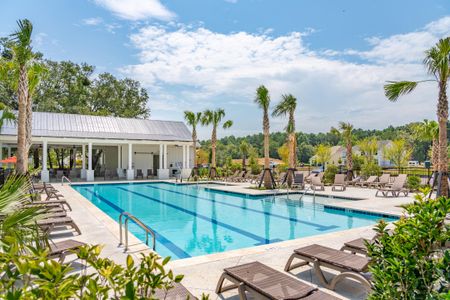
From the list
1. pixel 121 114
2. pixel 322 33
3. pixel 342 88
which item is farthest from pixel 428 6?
pixel 121 114

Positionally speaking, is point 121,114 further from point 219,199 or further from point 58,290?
point 58,290

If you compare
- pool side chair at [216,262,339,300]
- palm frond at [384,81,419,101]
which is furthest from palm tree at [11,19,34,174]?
palm frond at [384,81,419,101]

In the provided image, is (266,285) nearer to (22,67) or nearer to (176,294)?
(176,294)

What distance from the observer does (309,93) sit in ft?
64.0

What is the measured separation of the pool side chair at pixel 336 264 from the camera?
397 cm

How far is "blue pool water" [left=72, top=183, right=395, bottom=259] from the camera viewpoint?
26.3 feet

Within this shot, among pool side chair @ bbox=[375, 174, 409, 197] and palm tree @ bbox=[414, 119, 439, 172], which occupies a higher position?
palm tree @ bbox=[414, 119, 439, 172]

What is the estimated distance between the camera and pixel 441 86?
975cm

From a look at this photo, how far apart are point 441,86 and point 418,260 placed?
9844mm

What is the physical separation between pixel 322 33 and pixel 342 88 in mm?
4303

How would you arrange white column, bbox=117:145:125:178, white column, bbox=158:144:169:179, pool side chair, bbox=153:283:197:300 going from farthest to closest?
1. white column, bbox=117:145:125:178
2. white column, bbox=158:144:169:179
3. pool side chair, bbox=153:283:197:300

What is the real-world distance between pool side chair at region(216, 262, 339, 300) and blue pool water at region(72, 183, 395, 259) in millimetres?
3263

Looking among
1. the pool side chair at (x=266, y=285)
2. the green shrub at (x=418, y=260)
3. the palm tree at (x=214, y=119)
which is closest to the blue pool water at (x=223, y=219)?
the pool side chair at (x=266, y=285)

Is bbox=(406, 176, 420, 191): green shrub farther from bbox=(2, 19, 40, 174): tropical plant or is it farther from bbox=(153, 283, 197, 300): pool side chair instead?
bbox=(2, 19, 40, 174): tropical plant
